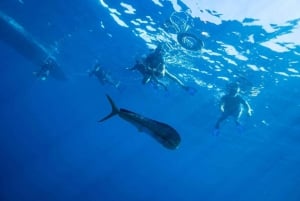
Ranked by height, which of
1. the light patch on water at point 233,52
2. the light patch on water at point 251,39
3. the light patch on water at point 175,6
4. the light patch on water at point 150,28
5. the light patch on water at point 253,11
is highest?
the light patch on water at point 233,52

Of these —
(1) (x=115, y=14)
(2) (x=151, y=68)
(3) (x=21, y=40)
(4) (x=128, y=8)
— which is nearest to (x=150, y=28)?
(4) (x=128, y=8)

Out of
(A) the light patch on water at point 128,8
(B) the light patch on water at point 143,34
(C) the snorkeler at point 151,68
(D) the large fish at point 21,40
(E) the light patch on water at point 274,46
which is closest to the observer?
(C) the snorkeler at point 151,68

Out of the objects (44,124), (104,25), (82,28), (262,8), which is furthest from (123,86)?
(44,124)

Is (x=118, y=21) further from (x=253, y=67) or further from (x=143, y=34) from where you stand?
(x=253, y=67)

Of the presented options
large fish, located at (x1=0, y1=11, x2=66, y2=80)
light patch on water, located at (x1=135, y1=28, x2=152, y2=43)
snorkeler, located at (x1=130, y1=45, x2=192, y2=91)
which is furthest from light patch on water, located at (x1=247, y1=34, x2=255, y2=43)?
large fish, located at (x1=0, y1=11, x2=66, y2=80)

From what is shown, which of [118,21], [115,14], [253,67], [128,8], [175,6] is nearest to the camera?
[175,6]

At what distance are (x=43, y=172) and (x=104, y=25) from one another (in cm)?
7662

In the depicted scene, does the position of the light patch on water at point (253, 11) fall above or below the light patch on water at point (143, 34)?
below

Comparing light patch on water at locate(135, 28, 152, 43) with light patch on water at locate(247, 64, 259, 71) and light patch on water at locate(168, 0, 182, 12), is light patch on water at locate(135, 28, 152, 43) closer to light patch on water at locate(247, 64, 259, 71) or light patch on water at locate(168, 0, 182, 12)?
light patch on water at locate(168, 0, 182, 12)

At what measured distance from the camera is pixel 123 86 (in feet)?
114

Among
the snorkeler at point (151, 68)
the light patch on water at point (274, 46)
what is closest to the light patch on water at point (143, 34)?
the light patch on water at point (274, 46)

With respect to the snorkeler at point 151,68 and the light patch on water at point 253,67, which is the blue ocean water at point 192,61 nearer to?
the light patch on water at point 253,67

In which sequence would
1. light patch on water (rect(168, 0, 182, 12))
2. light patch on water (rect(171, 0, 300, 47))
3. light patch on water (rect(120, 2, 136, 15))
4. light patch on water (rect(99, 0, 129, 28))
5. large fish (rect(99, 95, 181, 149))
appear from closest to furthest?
1. large fish (rect(99, 95, 181, 149))
2. light patch on water (rect(171, 0, 300, 47))
3. light patch on water (rect(168, 0, 182, 12))
4. light patch on water (rect(120, 2, 136, 15))
5. light patch on water (rect(99, 0, 129, 28))

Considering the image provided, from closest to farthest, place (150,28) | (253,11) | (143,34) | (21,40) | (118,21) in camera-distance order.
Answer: (253,11)
(150,28)
(118,21)
(143,34)
(21,40)
